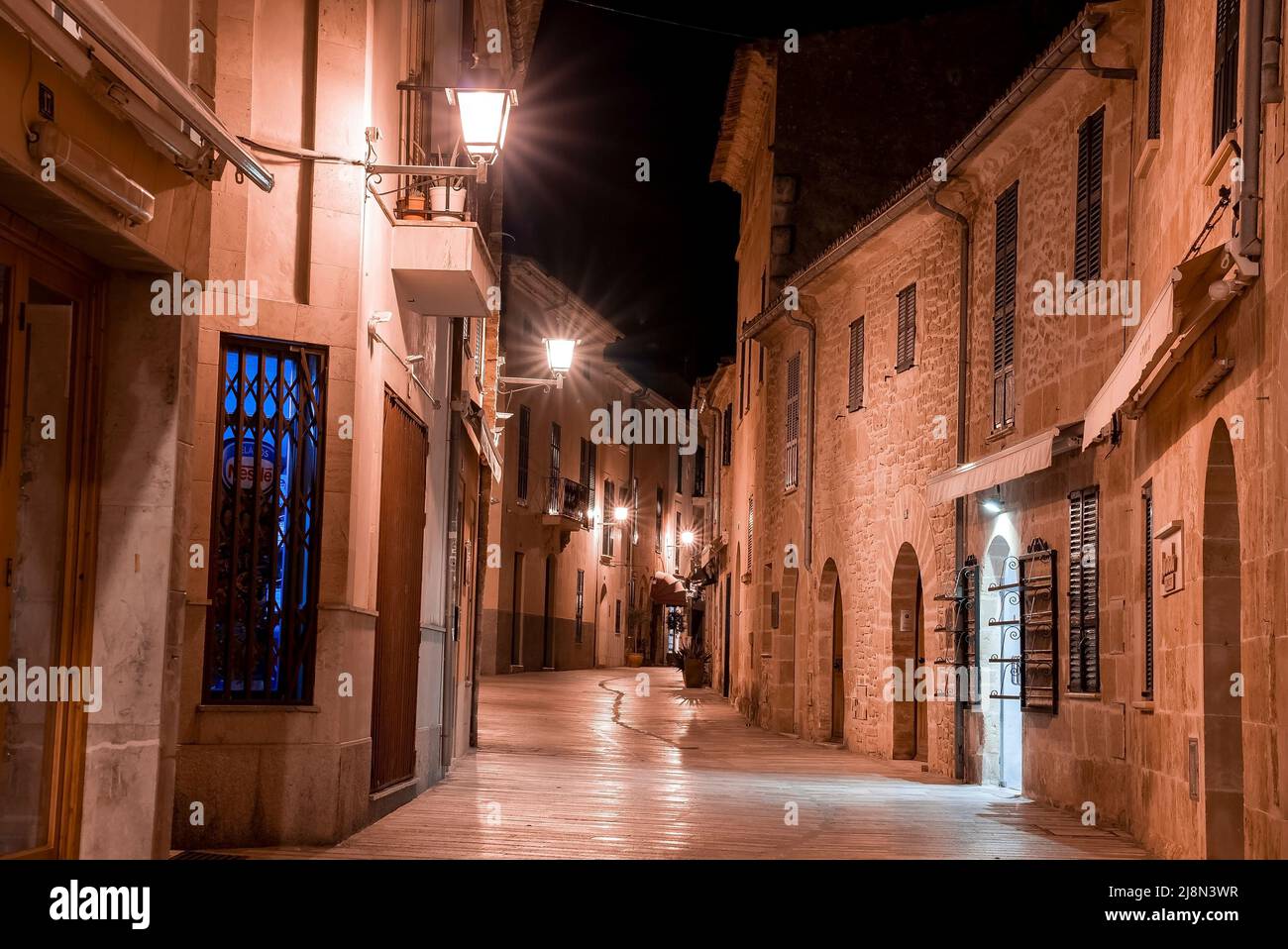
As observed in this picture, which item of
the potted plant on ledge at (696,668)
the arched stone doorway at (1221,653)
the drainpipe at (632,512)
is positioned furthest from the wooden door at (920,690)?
the drainpipe at (632,512)

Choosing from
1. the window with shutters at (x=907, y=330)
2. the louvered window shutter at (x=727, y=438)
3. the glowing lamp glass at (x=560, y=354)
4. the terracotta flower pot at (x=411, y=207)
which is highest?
the louvered window shutter at (x=727, y=438)

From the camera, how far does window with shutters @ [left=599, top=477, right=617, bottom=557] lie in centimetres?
5100

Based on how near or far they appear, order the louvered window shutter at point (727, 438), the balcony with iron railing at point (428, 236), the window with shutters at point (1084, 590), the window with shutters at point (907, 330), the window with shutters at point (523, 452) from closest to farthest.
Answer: the balcony with iron railing at point (428, 236)
the window with shutters at point (1084, 590)
the window with shutters at point (907, 330)
the louvered window shutter at point (727, 438)
the window with shutters at point (523, 452)

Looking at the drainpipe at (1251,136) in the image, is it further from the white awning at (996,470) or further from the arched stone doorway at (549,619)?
the arched stone doorway at (549,619)

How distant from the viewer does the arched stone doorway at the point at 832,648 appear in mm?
22125

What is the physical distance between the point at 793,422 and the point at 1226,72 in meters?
16.7

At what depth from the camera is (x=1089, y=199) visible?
13.2 meters

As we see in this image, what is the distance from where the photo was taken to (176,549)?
6.72 metres

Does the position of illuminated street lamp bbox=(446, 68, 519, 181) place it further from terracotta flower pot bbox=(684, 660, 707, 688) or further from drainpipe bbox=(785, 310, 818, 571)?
terracotta flower pot bbox=(684, 660, 707, 688)

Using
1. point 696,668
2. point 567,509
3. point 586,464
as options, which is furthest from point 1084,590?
point 586,464

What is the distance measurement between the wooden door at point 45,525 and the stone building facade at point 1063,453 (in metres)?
5.19
